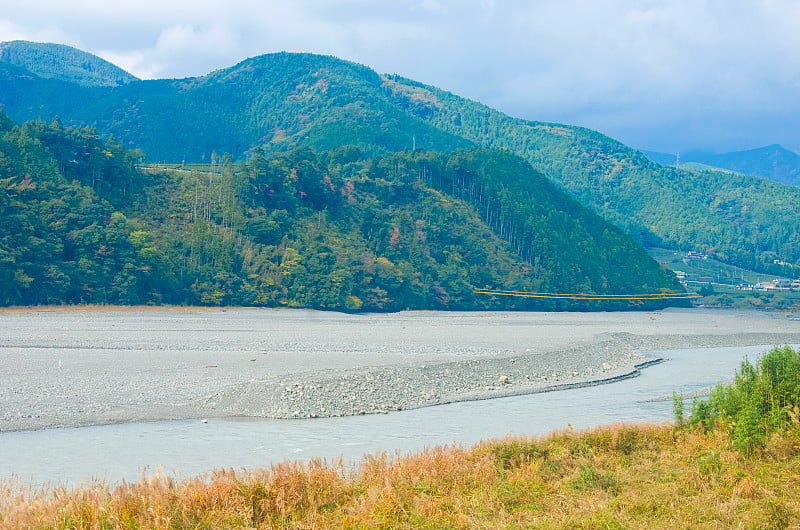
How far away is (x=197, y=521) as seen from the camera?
8.96 metres

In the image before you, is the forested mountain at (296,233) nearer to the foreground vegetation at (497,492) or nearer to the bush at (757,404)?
the foreground vegetation at (497,492)

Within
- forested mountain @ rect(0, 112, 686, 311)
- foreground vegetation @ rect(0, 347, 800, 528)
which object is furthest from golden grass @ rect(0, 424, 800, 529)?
forested mountain @ rect(0, 112, 686, 311)

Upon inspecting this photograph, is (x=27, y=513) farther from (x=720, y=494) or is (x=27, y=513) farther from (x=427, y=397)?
(x=427, y=397)

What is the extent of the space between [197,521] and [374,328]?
4645 cm

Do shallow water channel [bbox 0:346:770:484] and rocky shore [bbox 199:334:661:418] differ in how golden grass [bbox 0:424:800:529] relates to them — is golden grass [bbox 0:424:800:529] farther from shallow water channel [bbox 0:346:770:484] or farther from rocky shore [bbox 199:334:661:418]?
rocky shore [bbox 199:334:661:418]

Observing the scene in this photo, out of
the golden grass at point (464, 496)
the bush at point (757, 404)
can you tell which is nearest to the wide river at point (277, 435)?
the golden grass at point (464, 496)

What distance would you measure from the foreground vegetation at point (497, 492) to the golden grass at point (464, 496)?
2 cm

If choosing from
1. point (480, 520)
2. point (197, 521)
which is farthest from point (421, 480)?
point (197, 521)

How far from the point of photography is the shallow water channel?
1548 cm

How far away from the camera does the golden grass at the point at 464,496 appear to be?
29.3ft

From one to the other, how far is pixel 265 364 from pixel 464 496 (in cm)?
2240

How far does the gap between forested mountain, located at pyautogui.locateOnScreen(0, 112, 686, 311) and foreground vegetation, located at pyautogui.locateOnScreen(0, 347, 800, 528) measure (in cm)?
5118

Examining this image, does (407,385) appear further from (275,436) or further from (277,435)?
(275,436)

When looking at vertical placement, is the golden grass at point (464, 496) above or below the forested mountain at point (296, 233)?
below
